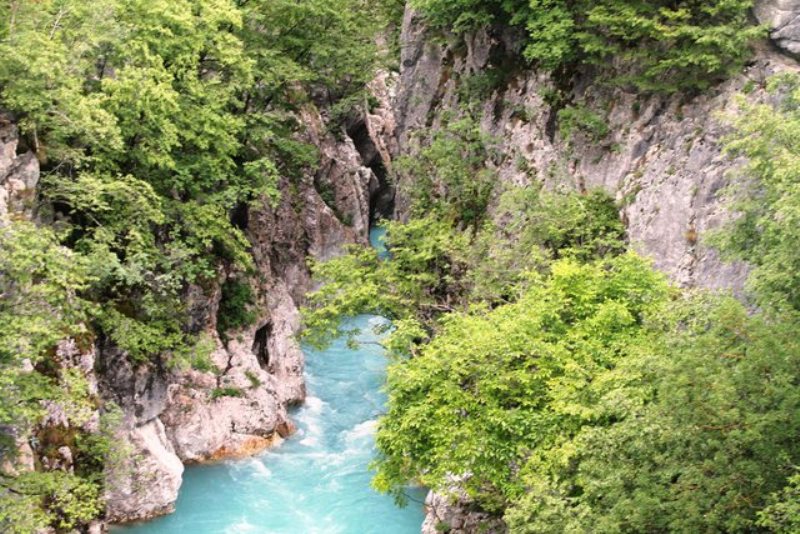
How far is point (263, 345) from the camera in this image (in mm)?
26469

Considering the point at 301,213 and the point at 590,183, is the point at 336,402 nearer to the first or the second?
the point at 301,213

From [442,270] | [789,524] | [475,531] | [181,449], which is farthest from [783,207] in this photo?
[181,449]

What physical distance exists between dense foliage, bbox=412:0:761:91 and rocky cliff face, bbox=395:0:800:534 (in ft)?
1.91

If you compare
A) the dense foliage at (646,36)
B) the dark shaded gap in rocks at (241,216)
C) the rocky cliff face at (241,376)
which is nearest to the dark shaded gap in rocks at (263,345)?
the rocky cliff face at (241,376)

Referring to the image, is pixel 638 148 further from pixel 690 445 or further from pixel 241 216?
pixel 241 216

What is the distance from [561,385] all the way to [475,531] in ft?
14.3

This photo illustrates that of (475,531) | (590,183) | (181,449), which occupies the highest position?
(590,183)

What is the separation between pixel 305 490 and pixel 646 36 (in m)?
15.5

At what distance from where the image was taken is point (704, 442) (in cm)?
1009

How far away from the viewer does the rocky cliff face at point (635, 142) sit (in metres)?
16.7

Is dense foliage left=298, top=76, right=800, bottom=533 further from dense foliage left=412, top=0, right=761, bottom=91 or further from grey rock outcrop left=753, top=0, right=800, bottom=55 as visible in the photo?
dense foliage left=412, top=0, right=761, bottom=91

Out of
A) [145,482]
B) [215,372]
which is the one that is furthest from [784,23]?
[145,482]

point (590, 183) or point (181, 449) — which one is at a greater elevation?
point (590, 183)

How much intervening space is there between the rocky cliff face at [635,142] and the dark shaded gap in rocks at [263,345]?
9926 millimetres
